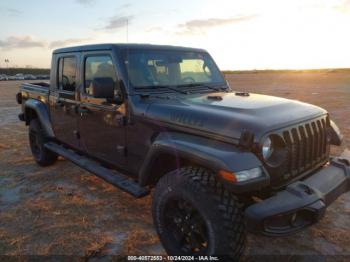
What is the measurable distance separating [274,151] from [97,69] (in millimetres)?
2408

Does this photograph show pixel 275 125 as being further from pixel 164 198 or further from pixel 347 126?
pixel 347 126

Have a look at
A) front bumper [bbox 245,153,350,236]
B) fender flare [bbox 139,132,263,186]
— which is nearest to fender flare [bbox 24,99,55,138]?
fender flare [bbox 139,132,263,186]

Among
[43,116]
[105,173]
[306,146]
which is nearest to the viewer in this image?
[306,146]

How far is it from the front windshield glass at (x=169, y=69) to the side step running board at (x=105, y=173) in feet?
3.47

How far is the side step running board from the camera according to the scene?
3.46m

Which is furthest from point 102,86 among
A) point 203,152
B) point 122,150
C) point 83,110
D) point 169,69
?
point 203,152

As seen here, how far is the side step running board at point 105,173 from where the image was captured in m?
3.46

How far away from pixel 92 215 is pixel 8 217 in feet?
3.31

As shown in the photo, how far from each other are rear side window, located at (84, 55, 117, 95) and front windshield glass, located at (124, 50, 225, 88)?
231mm

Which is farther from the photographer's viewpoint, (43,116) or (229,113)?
(43,116)

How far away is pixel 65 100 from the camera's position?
16.0 ft

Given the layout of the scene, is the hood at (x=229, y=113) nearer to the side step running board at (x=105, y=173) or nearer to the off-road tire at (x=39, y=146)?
the side step running board at (x=105, y=173)

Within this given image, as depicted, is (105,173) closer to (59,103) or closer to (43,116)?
(59,103)

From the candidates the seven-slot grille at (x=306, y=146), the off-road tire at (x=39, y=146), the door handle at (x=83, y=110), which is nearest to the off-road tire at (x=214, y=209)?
the seven-slot grille at (x=306, y=146)
